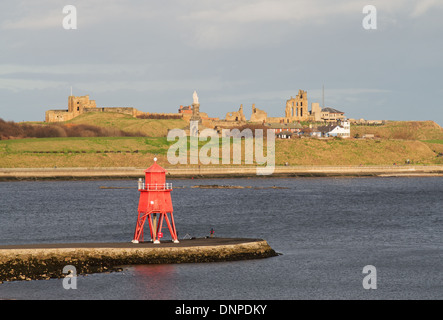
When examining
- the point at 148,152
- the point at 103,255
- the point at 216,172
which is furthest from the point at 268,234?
the point at 148,152

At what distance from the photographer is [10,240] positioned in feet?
184

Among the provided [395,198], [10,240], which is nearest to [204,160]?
[395,198]

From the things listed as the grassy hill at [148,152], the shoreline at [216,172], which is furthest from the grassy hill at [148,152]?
the shoreline at [216,172]

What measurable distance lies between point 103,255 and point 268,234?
21.2 metres

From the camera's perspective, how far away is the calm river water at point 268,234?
39844 millimetres

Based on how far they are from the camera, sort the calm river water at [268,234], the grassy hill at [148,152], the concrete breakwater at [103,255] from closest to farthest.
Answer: the calm river water at [268,234], the concrete breakwater at [103,255], the grassy hill at [148,152]

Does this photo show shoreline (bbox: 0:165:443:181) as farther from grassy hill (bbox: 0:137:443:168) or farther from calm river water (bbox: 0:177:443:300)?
calm river water (bbox: 0:177:443:300)

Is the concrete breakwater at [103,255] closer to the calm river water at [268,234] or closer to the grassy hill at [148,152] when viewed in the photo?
the calm river water at [268,234]

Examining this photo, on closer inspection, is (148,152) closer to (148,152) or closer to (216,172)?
(148,152)

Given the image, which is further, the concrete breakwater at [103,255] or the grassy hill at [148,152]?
the grassy hill at [148,152]

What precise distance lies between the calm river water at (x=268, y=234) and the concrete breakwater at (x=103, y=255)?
30.8 inches

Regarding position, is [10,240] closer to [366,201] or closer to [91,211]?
[91,211]

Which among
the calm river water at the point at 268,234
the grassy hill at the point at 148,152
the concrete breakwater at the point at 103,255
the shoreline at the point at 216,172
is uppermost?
the grassy hill at the point at 148,152

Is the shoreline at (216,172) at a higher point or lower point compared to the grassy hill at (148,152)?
lower
